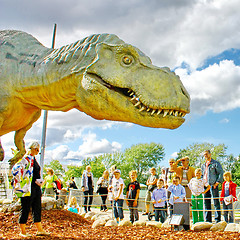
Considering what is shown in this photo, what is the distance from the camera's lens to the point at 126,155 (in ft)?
184

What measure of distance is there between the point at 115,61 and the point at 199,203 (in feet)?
19.3

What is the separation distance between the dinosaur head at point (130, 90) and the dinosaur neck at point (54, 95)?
0.22 m

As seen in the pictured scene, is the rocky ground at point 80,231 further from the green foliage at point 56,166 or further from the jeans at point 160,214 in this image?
the green foliage at point 56,166

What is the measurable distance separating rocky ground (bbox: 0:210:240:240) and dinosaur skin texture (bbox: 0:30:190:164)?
6.20ft

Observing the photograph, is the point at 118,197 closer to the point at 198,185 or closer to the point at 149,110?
the point at 198,185

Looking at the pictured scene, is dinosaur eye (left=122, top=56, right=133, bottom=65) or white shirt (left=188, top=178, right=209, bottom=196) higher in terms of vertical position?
dinosaur eye (left=122, top=56, right=133, bottom=65)

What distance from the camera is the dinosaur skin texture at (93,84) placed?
312cm

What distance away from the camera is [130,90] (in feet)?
10.7

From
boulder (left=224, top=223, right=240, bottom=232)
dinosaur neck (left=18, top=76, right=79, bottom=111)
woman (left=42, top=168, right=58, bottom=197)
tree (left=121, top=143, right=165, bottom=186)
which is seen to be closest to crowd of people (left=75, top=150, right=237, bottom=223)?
boulder (left=224, top=223, right=240, bottom=232)

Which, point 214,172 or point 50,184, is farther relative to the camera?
point 50,184

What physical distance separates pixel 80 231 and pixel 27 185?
172 cm

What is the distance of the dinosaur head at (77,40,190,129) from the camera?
3098 mm

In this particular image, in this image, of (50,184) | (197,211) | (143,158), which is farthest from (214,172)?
(143,158)

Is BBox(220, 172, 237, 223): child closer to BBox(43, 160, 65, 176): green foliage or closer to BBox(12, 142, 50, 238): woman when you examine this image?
BBox(12, 142, 50, 238): woman
